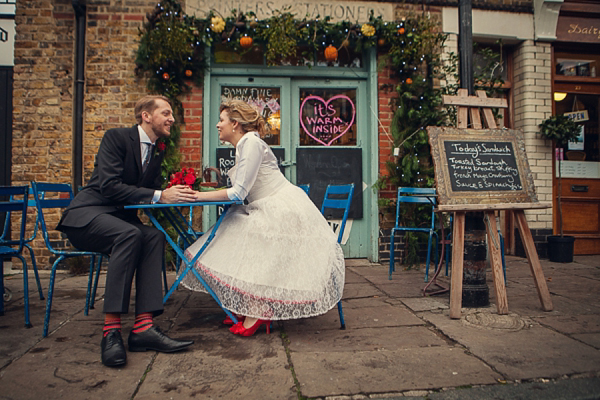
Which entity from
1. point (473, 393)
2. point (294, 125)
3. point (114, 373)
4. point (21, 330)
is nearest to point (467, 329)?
point (473, 393)

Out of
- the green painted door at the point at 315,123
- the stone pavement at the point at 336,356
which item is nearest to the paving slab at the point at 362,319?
the stone pavement at the point at 336,356

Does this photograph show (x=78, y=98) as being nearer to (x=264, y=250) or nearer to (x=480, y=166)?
(x=264, y=250)

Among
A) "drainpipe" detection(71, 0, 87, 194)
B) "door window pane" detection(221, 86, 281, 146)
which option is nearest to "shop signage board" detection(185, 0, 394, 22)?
"door window pane" detection(221, 86, 281, 146)

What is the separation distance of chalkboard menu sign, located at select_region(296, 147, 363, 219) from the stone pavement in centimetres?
Answer: 223

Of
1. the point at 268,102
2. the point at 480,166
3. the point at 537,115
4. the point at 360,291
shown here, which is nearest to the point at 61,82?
the point at 268,102

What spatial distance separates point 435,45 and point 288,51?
2.07m

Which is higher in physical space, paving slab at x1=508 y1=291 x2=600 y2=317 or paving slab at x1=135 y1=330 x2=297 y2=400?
paving slab at x1=508 y1=291 x2=600 y2=317

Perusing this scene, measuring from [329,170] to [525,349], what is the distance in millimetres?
3584

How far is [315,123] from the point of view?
5832 mm

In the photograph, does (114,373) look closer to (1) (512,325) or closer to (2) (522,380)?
(2) (522,380)

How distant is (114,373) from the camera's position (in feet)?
7.37

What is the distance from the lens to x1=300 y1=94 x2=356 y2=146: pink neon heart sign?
19.1 ft
